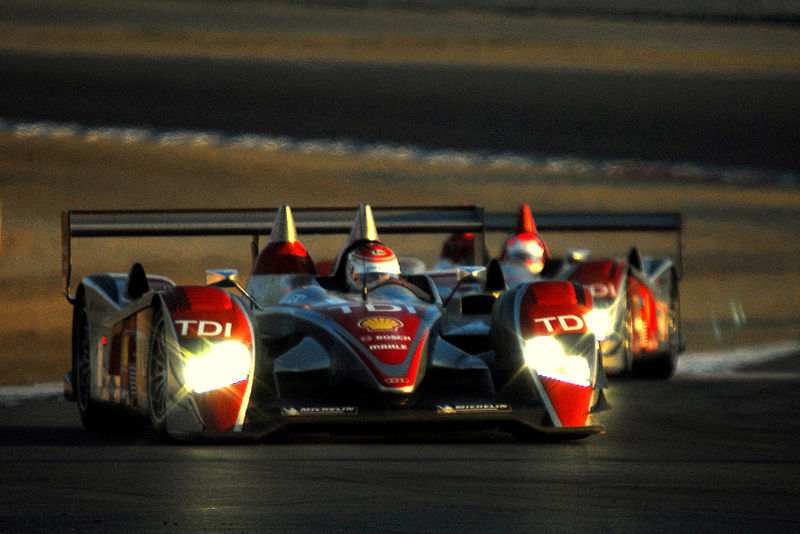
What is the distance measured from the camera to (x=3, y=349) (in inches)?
680

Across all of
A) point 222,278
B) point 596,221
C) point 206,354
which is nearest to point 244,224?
point 222,278

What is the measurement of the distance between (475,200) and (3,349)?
1591cm

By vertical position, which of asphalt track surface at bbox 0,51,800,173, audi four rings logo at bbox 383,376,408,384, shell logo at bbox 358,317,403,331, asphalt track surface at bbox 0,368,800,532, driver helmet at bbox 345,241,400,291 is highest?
asphalt track surface at bbox 0,51,800,173

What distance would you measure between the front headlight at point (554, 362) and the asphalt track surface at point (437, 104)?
91.6ft

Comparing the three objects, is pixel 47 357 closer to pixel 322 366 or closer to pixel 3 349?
pixel 3 349

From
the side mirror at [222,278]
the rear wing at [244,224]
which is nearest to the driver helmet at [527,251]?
the rear wing at [244,224]

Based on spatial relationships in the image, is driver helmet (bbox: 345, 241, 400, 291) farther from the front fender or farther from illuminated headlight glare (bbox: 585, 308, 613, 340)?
illuminated headlight glare (bbox: 585, 308, 613, 340)

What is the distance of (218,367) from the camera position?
33.2 feet

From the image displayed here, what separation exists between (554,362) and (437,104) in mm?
34148

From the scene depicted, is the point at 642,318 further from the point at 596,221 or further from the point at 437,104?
the point at 437,104

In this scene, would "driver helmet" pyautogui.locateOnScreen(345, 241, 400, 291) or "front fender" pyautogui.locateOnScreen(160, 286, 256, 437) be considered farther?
"driver helmet" pyautogui.locateOnScreen(345, 241, 400, 291)

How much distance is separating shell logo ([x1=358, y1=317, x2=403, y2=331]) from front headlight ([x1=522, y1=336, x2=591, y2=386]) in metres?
0.81

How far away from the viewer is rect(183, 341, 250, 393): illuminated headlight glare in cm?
1008

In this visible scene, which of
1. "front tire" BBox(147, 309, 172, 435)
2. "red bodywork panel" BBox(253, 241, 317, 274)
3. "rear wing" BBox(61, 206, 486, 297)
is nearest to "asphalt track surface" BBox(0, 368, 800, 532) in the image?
"front tire" BBox(147, 309, 172, 435)
